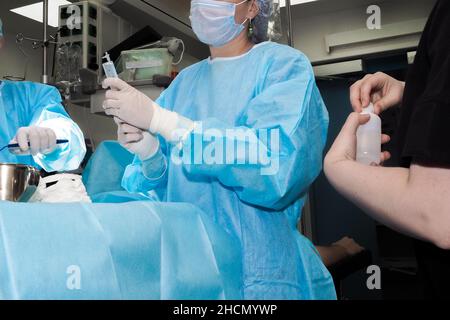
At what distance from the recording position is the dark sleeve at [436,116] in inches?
21.0

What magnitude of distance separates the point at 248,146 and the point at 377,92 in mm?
271

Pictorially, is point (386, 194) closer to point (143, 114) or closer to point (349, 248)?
point (143, 114)

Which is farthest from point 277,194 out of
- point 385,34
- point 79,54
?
point 385,34

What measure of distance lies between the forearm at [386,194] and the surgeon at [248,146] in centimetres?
28

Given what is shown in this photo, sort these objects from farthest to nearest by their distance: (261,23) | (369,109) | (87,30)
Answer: (87,30) → (261,23) → (369,109)

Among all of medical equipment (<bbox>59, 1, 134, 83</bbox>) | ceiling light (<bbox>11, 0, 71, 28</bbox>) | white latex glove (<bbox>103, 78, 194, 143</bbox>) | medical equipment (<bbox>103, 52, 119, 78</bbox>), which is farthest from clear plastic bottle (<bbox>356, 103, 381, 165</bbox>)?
ceiling light (<bbox>11, 0, 71, 28</bbox>)

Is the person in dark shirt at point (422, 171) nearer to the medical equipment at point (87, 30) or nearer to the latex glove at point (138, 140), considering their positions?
the latex glove at point (138, 140)

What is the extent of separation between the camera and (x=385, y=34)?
10.6 ft

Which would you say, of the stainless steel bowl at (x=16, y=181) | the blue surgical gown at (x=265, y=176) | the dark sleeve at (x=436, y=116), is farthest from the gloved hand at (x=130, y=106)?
the dark sleeve at (x=436, y=116)

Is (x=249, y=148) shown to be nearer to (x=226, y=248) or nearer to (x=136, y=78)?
(x=226, y=248)

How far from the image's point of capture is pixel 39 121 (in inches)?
61.3

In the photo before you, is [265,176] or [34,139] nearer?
[265,176]

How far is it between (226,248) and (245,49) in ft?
2.04

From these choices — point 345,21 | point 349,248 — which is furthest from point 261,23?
point 345,21
